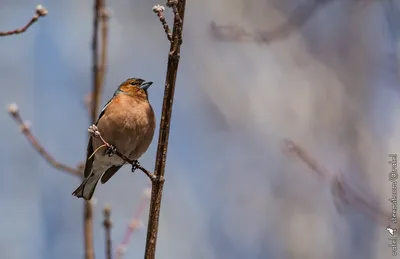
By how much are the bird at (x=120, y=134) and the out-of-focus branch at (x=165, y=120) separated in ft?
5.57

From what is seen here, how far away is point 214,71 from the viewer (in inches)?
362

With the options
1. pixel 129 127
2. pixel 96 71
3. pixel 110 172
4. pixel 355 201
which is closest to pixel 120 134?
pixel 129 127

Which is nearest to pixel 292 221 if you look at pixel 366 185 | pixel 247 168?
pixel 247 168

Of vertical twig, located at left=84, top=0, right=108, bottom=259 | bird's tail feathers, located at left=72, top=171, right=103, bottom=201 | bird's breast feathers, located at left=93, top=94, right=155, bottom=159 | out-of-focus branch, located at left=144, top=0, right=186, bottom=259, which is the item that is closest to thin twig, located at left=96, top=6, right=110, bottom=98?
vertical twig, located at left=84, top=0, right=108, bottom=259

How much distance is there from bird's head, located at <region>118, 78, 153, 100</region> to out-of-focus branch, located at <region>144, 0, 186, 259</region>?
Answer: 230cm

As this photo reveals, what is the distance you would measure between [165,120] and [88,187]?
7.53ft

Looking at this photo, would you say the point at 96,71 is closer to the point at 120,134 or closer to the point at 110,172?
the point at 120,134

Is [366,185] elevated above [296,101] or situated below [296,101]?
below

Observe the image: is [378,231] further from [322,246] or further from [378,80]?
[378,80]

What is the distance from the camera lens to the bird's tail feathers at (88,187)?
500 centimetres

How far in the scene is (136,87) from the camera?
18.1ft

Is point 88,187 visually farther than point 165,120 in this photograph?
Yes

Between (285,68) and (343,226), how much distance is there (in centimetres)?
271

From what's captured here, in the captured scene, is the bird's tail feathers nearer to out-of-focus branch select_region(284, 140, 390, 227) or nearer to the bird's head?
the bird's head
